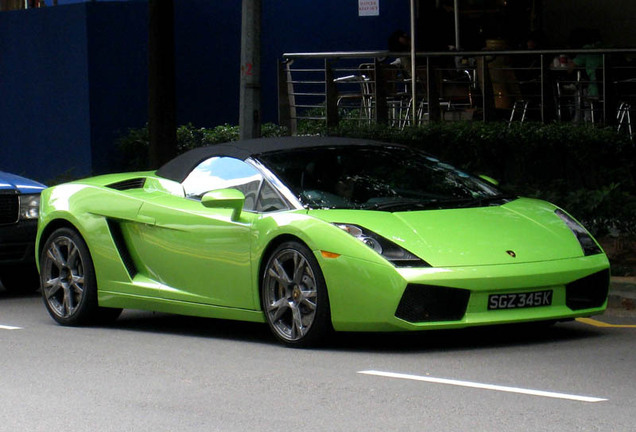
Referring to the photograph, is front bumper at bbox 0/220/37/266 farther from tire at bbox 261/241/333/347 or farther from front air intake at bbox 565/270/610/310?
front air intake at bbox 565/270/610/310

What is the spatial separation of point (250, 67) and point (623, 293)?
4.72m

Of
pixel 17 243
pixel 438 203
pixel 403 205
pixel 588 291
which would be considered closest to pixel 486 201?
pixel 438 203

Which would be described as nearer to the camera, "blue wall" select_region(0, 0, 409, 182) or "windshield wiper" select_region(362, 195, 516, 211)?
"windshield wiper" select_region(362, 195, 516, 211)

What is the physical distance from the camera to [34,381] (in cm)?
758

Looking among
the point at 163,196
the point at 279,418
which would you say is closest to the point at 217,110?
the point at 163,196

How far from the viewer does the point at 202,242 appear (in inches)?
352

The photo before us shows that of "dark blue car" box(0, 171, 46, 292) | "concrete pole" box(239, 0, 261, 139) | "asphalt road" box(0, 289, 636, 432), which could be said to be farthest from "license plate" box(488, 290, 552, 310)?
"concrete pole" box(239, 0, 261, 139)

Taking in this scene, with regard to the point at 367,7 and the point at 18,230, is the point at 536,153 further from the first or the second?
the point at 18,230

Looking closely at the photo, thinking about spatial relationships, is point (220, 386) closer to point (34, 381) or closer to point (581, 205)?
point (34, 381)

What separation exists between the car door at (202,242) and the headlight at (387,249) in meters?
0.89

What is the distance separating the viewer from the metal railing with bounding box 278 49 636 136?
14922 mm

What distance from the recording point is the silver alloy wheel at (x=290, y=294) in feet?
26.9

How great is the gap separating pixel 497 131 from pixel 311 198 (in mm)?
5978

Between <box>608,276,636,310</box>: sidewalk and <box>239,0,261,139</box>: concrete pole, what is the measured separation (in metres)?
4.40
